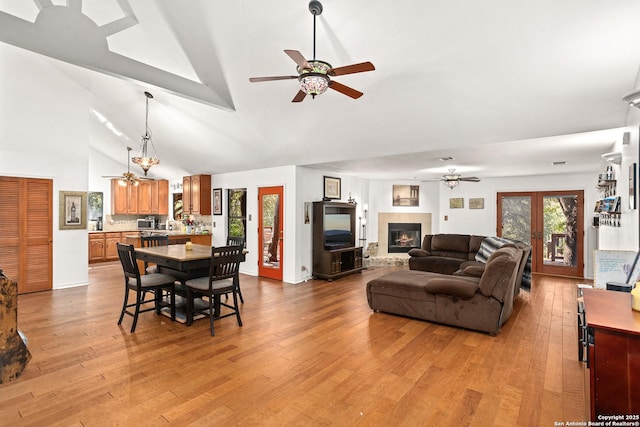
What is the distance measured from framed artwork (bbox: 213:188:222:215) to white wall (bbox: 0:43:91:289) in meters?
2.64

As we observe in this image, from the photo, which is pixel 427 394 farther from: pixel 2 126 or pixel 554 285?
pixel 2 126

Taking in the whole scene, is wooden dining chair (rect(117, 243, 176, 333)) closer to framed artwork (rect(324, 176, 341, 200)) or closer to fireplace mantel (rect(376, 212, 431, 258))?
framed artwork (rect(324, 176, 341, 200))

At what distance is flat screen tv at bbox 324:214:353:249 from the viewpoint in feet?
22.3

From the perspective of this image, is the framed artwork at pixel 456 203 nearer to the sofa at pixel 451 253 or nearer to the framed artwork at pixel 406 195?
the framed artwork at pixel 406 195

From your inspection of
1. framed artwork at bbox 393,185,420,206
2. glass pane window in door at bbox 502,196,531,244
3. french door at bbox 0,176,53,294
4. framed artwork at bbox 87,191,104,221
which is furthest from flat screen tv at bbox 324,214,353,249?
framed artwork at bbox 87,191,104,221

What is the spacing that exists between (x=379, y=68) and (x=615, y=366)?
3.06 metres

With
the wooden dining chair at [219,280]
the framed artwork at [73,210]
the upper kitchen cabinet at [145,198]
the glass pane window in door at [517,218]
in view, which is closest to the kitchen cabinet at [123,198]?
the upper kitchen cabinet at [145,198]

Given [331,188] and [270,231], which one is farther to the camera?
[331,188]

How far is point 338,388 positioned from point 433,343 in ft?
4.57

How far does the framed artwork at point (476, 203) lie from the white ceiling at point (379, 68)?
2617mm

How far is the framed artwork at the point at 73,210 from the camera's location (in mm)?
5938

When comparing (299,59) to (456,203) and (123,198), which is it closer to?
(456,203)

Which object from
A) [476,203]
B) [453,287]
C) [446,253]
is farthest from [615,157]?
[476,203]

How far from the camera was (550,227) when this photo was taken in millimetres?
7602
